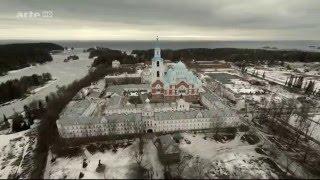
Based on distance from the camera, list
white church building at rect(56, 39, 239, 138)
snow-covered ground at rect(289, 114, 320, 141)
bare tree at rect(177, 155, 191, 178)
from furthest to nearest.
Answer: snow-covered ground at rect(289, 114, 320, 141), white church building at rect(56, 39, 239, 138), bare tree at rect(177, 155, 191, 178)

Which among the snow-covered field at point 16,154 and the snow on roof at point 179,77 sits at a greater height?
the snow on roof at point 179,77

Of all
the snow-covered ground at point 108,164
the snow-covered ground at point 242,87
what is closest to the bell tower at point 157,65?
the snow-covered ground at point 108,164

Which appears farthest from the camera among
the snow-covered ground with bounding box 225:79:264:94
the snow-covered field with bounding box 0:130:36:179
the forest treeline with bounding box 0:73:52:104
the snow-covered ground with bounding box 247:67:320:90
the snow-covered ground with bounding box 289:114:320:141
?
the snow-covered ground with bounding box 247:67:320:90

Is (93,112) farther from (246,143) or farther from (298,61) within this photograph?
(298,61)

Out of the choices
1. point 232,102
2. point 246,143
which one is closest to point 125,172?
point 246,143

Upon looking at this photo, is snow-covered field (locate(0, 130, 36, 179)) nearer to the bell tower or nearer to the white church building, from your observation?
the white church building

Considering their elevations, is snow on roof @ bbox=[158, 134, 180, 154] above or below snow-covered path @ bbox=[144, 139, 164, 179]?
above

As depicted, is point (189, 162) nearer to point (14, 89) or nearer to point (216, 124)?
point (216, 124)

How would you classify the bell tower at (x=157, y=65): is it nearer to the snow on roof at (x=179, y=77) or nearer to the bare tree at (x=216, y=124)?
the snow on roof at (x=179, y=77)

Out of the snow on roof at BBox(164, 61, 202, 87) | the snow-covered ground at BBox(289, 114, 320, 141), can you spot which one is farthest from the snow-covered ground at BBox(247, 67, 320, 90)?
the snow on roof at BBox(164, 61, 202, 87)

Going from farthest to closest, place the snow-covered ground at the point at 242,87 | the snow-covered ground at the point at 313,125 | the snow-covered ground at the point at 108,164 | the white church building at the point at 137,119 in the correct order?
the snow-covered ground at the point at 242,87 < the snow-covered ground at the point at 313,125 < the white church building at the point at 137,119 < the snow-covered ground at the point at 108,164

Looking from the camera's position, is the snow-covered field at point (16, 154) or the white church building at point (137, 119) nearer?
the snow-covered field at point (16, 154)
